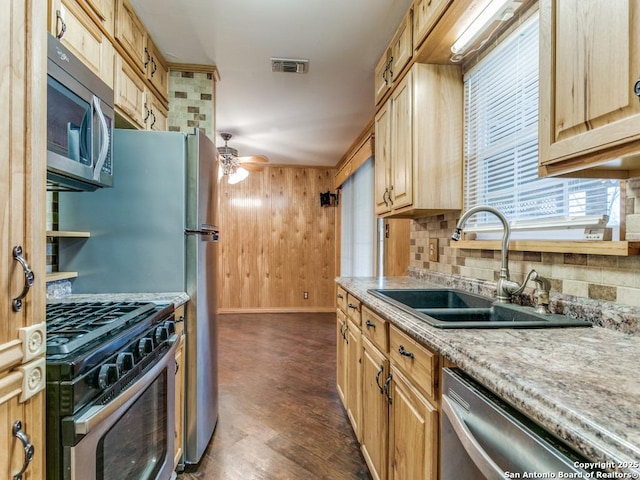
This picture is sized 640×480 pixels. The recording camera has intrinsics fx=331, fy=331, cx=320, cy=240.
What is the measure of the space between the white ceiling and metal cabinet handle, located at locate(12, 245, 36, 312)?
177 centimetres

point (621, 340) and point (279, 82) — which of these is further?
point (279, 82)

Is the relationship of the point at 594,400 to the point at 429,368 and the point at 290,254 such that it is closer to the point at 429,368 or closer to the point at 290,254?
the point at 429,368

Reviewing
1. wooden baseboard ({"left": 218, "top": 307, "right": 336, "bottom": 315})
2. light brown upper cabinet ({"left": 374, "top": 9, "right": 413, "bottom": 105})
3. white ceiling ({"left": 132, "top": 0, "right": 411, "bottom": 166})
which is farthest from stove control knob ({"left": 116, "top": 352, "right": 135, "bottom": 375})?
wooden baseboard ({"left": 218, "top": 307, "right": 336, "bottom": 315})

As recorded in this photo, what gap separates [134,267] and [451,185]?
1.85m

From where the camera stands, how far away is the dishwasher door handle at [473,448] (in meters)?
0.67

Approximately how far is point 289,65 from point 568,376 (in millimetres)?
2552

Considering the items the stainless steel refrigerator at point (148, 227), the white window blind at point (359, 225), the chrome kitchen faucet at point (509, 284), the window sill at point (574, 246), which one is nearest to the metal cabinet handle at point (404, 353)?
the chrome kitchen faucet at point (509, 284)

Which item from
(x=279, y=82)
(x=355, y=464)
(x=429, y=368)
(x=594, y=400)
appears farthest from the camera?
(x=279, y=82)

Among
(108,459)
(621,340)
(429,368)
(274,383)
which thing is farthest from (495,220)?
(274,383)

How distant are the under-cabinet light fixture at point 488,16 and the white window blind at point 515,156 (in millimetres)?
161

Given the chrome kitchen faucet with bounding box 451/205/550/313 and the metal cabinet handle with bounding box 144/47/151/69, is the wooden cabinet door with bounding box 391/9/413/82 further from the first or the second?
the metal cabinet handle with bounding box 144/47/151/69

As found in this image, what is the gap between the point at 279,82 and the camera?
2.79 m

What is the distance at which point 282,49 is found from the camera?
234cm

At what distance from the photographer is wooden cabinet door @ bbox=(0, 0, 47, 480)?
2.32 ft
